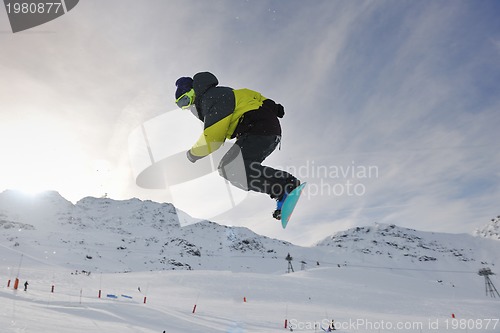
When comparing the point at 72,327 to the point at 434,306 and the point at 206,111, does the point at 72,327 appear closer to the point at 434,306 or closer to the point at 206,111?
the point at 206,111

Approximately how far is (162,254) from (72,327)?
143269mm

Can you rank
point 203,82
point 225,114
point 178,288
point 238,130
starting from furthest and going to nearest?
point 178,288 < point 238,130 < point 203,82 < point 225,114

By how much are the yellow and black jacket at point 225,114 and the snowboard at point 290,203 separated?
2.36 feet

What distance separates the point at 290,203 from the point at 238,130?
42.4 inches

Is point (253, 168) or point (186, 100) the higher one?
point (186, 100)

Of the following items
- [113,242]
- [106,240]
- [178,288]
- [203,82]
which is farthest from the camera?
[113,242]

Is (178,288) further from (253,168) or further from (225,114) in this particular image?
(225,114)

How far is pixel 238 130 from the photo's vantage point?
3.94 metres

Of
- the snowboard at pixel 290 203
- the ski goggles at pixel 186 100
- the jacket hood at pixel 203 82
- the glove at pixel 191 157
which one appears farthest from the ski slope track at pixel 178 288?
the jacket hood at pixel 203 82

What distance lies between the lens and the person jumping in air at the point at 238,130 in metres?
3.71

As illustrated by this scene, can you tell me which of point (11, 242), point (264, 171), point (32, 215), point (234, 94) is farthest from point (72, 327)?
point (32, 215)

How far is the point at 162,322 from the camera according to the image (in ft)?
23.9

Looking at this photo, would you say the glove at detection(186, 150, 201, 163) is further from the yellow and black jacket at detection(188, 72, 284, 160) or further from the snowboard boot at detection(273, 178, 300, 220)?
the snowboard boot at detection(273, 178, 300, 220)

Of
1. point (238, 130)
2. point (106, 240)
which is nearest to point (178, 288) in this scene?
point (238, 130)
